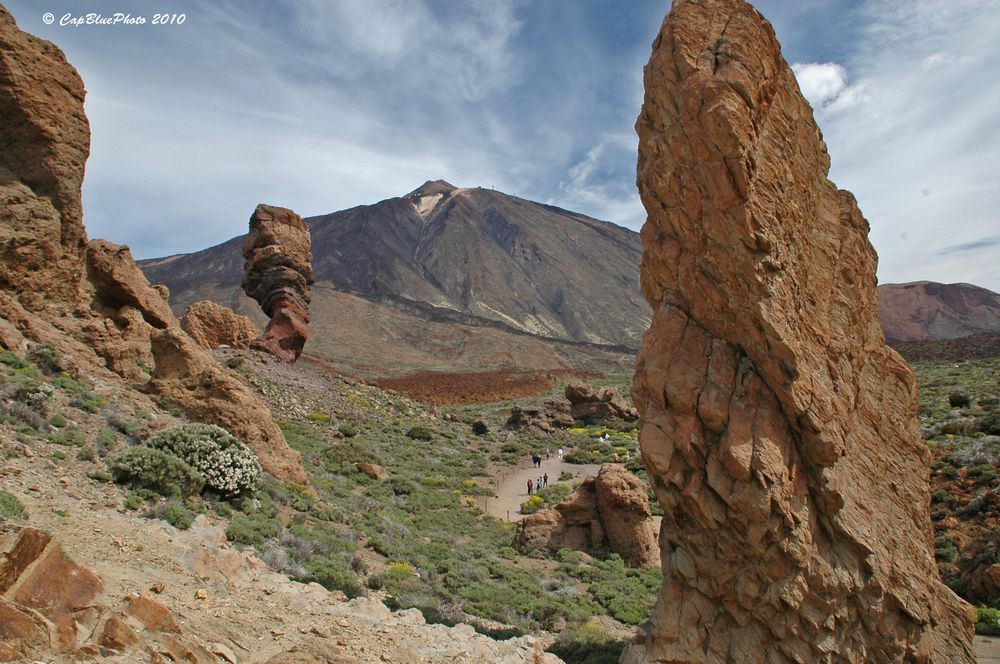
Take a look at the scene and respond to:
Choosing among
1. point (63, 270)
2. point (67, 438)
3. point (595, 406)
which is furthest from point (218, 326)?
point (67, 438)

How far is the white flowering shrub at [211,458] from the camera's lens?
989 cm

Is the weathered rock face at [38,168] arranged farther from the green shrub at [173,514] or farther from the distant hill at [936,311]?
the distant hill at [936,311]

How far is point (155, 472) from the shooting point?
8.91 m

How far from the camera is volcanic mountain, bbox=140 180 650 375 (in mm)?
87562

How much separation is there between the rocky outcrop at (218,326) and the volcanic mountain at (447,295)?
31997 mm

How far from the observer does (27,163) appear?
12469 mm

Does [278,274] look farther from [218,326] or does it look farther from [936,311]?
[936,311]

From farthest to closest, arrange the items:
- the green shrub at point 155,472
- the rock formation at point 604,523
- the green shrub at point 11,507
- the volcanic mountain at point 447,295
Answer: the volcanic mountain at point 447,295 → the rock formation at point 604,523 → the green shrub at point 155,472 → the green shrub at point 11,507

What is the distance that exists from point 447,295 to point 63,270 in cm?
14186

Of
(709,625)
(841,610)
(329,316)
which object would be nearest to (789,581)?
(841,610)

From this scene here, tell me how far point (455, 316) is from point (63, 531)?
10742 cm

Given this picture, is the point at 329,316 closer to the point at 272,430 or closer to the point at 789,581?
the point at 272,430

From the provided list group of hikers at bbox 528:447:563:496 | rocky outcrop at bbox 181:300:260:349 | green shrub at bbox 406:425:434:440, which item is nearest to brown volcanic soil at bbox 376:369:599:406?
rocky outcrop at bbox 181:300:260:349

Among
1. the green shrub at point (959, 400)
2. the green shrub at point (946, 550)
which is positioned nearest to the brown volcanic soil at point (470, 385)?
the green shrub at point (959, 400)
